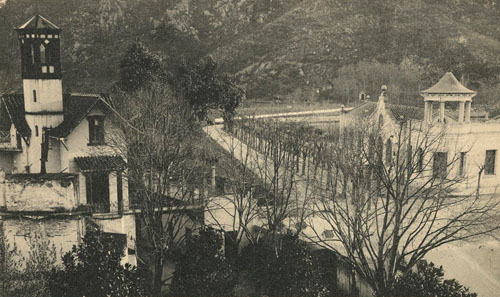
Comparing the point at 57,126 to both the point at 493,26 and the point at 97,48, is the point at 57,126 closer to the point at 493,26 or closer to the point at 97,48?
the point at 97,48

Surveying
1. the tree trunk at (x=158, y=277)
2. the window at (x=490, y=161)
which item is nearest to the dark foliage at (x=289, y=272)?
the tree trunk at (x=158, y=277)

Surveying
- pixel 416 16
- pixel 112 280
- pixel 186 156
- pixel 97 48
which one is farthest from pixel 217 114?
pixel 112 280

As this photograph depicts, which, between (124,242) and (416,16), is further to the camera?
(416,16)

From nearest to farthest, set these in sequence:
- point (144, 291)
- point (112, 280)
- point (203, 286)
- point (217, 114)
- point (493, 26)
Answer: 1. point (112, 280)
2. point (144, 291)
3. point (203, 286)
4. point (217, 114)
5. point (493, 26)

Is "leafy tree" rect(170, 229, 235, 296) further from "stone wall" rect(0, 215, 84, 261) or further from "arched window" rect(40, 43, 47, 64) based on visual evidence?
"arched window" rect(40, 43, 47, 64)

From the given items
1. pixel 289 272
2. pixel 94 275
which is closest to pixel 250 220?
pixel 289 272

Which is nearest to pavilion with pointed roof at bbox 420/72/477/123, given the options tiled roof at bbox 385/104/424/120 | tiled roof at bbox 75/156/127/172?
tiled roof at bbox 385/104/424/120
